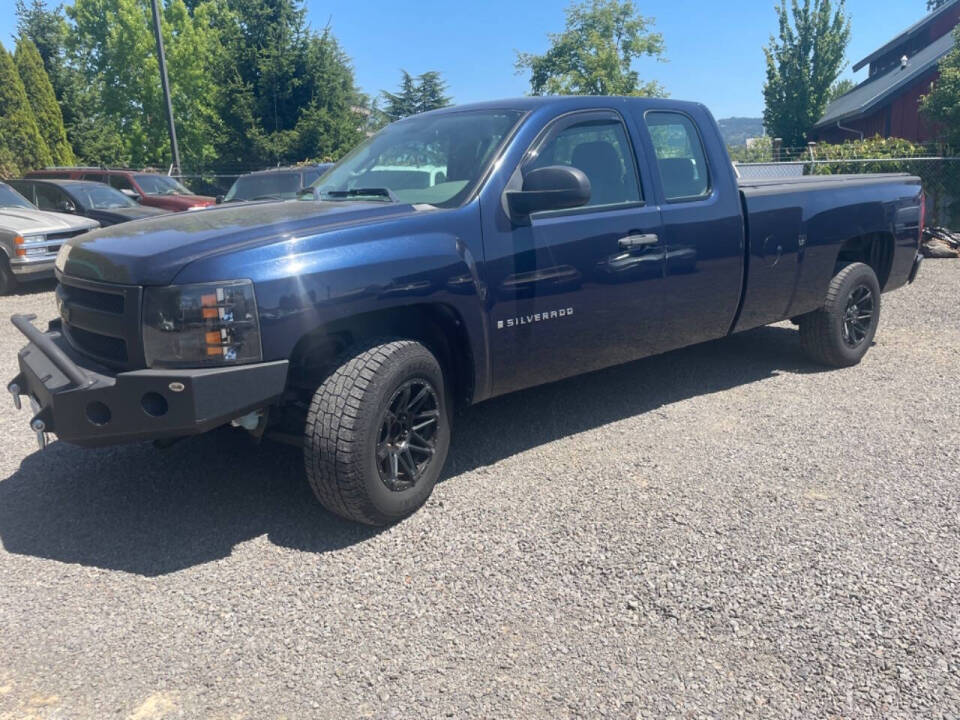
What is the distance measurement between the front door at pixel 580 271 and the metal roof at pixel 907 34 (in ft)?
120

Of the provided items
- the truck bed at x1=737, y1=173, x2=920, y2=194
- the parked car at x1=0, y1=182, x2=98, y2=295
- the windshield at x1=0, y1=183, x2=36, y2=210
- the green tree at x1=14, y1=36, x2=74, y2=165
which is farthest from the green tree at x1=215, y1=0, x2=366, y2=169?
the truck bed at x1=737, y1=173, x2=920, y2=194

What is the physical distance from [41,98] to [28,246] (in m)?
19.7

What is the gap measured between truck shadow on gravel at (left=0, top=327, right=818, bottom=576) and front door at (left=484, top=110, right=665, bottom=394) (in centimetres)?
63

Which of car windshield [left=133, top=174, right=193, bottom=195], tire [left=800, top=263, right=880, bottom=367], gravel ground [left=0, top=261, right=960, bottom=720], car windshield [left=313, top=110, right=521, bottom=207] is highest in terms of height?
car windshield [left=133, top=174, right=193, bottom=195]

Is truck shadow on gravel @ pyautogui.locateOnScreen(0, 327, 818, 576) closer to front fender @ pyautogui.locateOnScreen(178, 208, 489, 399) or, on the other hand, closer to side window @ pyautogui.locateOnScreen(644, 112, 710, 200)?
front fender @ pyautogui.locateOnScreen(178, 208, 489, 399)

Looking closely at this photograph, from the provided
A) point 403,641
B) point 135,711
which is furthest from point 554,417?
point 135,711

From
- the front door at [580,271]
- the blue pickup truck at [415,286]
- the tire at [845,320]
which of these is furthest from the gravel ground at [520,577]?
the tire at [845,320]

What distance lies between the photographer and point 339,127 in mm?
30359

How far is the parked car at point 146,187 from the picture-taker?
51.0 ft

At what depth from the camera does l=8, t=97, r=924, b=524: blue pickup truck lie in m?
3.05

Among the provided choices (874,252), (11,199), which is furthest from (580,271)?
(11,199)

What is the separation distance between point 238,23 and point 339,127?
5.18m

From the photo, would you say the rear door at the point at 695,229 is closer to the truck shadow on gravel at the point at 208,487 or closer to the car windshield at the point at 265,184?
the truck shadow on gravel at the point at 208,487

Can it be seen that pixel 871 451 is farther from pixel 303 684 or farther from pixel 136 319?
pixel 136 319
